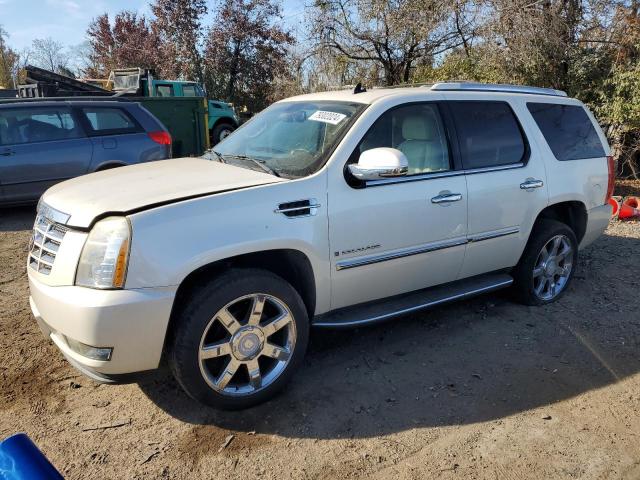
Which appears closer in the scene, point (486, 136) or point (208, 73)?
point (486, 136)

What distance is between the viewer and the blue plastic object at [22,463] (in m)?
1.26

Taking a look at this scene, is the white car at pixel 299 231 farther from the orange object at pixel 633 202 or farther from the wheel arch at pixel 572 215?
the orange object at pixel 633 202

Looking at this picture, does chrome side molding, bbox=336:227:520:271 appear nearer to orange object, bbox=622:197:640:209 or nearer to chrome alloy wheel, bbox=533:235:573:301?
chrome alloy wheel, bbox=533:235:573:301

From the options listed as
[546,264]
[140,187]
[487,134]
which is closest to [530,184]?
[487,134]

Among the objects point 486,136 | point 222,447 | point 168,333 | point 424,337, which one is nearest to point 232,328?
point 168,333

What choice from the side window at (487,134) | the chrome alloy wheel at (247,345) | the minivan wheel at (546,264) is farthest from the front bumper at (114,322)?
the minivan wheel at (546,264)

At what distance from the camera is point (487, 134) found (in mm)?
4113

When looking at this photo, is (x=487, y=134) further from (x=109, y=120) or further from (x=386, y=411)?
(x=109, y=120)

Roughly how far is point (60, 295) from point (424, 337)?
8.47ft

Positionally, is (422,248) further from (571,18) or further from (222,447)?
(571,18)

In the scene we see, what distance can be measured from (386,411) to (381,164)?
1.47m

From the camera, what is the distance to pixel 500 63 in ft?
→ 32.5

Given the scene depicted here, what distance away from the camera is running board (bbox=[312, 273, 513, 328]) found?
339 cm

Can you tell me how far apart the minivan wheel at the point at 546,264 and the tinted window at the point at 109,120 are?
610 centimetres
